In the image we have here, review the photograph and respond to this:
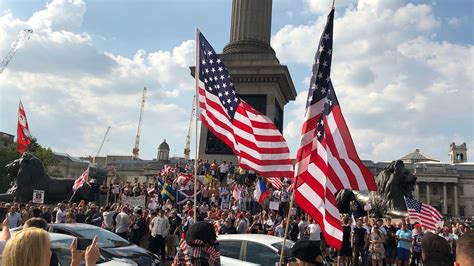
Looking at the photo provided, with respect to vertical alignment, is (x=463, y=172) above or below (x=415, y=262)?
above

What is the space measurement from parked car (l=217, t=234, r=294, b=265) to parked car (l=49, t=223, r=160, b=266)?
204 centimetres

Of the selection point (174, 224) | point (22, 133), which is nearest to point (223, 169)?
point (174, 224)

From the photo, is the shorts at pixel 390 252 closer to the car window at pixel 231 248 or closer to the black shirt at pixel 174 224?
the car window at pixel 231 248

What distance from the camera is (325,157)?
705cm

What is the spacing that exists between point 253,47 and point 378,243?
2154cm

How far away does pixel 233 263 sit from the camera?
396 inches

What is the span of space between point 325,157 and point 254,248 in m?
3.83

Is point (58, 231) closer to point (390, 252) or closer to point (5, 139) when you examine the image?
point (390, 252)

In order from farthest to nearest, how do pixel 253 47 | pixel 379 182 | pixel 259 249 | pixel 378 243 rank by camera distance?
pixel 253 47, pixel 379 182, pixel 378 243, pixel 259 249

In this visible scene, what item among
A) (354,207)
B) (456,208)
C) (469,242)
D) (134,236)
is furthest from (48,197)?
(456,208)

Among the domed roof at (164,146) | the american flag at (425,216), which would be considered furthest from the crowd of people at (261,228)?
the domed roof at (164,146)

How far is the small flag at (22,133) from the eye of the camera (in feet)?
87.7

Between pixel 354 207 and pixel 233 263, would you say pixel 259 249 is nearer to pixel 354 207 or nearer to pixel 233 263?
pixel 233 263

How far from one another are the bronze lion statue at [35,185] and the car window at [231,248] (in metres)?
15.3
